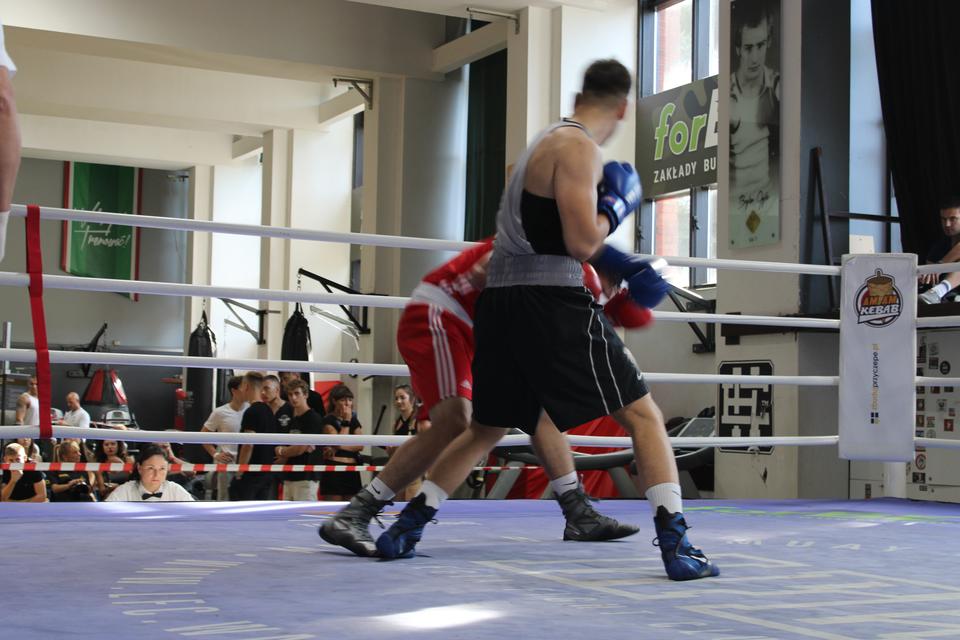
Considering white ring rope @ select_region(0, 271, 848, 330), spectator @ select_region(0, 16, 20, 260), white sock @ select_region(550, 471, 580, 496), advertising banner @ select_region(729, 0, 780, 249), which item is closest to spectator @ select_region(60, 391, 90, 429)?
advertising banner @ select_region(729, 0, 780, 249)

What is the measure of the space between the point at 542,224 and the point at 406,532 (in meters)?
0.65

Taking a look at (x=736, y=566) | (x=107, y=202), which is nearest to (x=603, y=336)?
(x=736, y=566)

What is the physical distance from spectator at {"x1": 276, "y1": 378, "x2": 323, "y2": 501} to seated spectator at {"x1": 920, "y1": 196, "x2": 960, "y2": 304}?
2.96 meters

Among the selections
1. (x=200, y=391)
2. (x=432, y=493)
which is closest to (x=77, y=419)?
(x=200, y=391)

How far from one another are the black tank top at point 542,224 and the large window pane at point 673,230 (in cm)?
638

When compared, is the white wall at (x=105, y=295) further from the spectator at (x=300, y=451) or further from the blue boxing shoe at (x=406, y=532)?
the blue boxing shoe at (x=406, y=532)

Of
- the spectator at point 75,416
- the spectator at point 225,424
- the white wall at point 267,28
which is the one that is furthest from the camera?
the spectator at point 75,416

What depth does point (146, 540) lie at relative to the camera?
2.43m

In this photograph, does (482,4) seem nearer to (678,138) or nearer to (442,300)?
(678,138)

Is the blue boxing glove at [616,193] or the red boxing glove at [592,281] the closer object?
the blue boxing glove at [616,193]

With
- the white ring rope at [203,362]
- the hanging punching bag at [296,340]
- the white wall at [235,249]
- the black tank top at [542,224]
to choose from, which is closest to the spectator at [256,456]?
the white ring rope at [203,362]

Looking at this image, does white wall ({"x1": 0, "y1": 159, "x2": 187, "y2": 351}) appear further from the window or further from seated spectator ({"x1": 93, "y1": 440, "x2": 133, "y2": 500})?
seated spectator ({"x1": 93, "y1": 440, "x2": 133, "y2": 500})

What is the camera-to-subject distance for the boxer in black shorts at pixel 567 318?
6.94ft

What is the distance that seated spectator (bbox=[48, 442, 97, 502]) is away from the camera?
243 inches
